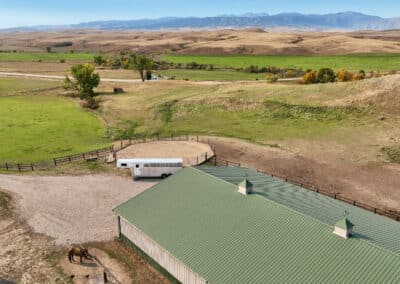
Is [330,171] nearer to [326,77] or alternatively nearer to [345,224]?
[345,224]

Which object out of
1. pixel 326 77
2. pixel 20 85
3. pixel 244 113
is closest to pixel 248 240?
pixel 244 113

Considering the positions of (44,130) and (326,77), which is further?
(326,77)

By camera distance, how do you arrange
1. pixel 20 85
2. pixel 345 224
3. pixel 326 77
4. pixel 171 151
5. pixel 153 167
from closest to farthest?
pixel 345 224 < pixel 153 167 < pixel 171 151 < pixel 326 77 < pixel 20 85

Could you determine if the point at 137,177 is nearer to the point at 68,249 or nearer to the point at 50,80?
the point at 68,249

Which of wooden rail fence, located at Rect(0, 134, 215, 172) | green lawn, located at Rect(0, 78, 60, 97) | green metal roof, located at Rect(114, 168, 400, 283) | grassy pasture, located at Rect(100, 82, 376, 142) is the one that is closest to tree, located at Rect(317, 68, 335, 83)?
grassy pasture, located at Rect(100, 82, 376, 142)

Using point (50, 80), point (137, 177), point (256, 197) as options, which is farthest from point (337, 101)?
point (50, 80)
